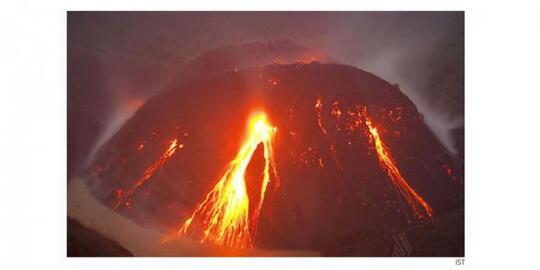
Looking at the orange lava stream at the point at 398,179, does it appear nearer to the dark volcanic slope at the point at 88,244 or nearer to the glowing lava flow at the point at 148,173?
→ the glowing lava flow at the point at 148,173

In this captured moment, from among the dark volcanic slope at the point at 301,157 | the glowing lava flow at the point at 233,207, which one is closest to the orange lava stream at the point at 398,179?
the dark volcanic slope at the point at 301,157

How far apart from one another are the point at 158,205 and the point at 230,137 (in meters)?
1.23

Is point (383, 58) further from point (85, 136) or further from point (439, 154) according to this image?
point (85, 136)

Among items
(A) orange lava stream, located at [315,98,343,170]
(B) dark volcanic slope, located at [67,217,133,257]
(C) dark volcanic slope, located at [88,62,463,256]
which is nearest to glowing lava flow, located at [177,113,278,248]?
(C) dark volcanic slope, located at [88,62,463,256]

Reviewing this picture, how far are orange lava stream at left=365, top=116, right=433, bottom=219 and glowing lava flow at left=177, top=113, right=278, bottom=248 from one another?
4.41 ft

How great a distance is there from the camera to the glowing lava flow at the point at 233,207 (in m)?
5.94

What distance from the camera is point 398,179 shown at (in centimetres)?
625

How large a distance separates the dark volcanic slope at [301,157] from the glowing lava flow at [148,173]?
0.06 metres

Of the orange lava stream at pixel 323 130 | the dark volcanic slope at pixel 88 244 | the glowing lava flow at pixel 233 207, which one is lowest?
the dark volcanic slope at pixel 88 244

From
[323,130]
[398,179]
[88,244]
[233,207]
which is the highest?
[323,130]

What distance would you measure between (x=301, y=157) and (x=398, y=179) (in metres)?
1.26

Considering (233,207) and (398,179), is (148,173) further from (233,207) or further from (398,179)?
(398,179)

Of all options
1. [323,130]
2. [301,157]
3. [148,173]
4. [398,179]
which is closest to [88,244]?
[148,173]
